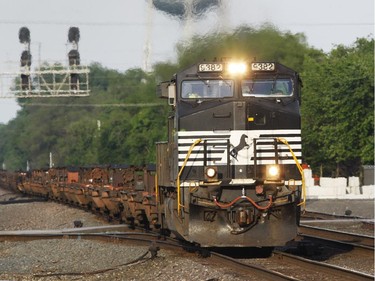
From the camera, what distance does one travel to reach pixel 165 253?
1814 centimetres

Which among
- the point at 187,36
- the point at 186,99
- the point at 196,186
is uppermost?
the point at 187,36

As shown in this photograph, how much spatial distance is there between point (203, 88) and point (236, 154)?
145 centimetres

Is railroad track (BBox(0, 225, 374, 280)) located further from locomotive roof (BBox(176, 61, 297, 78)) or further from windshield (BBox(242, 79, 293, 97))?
locomotive roof (BBox(176, 61, 297, 78))

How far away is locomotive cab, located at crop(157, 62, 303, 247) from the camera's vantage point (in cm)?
1611

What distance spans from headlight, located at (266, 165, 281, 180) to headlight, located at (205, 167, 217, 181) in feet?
3.22

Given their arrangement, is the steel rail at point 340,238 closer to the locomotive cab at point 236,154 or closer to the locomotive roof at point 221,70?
the locomotive cab at point 236,154

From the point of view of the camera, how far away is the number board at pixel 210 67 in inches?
659

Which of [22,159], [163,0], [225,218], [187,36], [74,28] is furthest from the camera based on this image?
[22,159]

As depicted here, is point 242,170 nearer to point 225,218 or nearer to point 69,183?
point 225,218

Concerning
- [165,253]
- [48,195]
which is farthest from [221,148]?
[48,195]

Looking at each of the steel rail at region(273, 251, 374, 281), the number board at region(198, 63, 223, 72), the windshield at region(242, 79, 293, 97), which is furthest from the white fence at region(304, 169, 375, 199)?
the number board at region(198, 63, 223, 72)

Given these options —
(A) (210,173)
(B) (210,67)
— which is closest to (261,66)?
(B) (210,67)

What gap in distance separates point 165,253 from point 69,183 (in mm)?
20770

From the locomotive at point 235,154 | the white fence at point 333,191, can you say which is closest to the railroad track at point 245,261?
the locomotive at point 235,154
